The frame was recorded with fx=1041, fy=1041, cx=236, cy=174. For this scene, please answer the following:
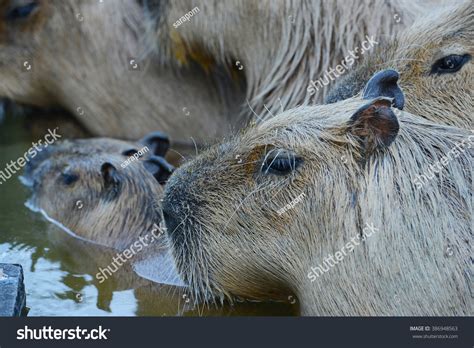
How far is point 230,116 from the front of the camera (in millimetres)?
6977

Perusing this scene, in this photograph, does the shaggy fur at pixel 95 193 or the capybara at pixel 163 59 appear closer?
the shaggy fur at pixel 95 193

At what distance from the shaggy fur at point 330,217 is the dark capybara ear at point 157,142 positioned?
211cm

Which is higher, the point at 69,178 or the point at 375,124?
the point at 69,178

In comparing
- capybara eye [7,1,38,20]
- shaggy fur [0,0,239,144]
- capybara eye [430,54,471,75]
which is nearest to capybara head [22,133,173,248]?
shaggy fur [0,0,239,144]

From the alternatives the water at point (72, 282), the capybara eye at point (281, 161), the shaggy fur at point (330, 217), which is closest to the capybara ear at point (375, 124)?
the shaggy fur at point (330, 217)

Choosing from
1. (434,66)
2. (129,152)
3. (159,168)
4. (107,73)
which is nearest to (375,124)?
(434,66)

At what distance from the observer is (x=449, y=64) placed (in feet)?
16.9

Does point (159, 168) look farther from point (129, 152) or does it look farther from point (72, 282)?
point (72, 282)

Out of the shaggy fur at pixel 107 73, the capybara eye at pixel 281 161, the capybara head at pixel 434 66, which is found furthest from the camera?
the shaggy fur at pixel 107 73

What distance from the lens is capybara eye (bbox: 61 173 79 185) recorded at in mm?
6337

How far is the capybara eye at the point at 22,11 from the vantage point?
716cm

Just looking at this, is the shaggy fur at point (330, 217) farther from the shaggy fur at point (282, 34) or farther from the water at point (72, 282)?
the shaggy fur at point (282, 34)

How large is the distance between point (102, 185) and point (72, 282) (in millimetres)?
1023

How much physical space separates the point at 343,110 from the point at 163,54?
2.89m
